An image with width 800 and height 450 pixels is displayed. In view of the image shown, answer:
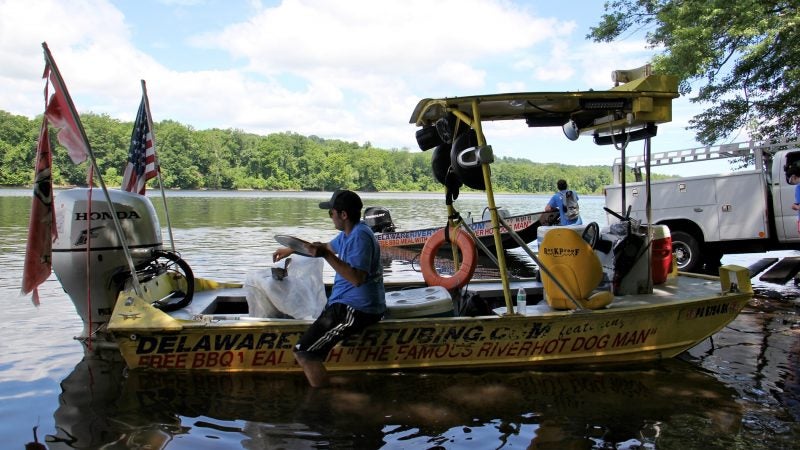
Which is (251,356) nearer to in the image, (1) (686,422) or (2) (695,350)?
(1) (686,422)

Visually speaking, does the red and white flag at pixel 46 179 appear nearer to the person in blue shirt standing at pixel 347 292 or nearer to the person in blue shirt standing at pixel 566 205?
the person in blue shirt standing at pixel 347 292

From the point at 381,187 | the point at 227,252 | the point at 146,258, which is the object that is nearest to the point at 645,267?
the point at 146,258

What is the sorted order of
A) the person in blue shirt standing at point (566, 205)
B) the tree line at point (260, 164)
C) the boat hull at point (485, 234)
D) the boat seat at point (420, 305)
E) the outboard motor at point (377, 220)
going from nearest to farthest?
the boat seat at point (420, 305), the person in blue shirt standing at point (566, 205), the boat hull at point (485, 234), the outboard motor at point (377, 220), the tree line at point (260, 164)

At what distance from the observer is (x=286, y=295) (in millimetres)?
5668

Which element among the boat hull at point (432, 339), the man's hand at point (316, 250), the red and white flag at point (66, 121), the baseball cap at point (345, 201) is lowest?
the boat hull at point (432, 339)

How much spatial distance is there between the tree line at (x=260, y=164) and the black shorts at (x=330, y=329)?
67292 mm

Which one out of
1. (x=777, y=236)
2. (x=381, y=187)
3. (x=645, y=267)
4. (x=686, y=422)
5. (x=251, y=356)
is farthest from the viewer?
(x=381, y=187)

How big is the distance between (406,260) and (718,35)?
352 inches

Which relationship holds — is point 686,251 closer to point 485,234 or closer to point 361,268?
point 485,234

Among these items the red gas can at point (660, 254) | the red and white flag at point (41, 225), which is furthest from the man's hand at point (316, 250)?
the red gas can at point (660, 254)

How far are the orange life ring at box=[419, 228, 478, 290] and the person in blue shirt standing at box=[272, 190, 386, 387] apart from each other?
4.76ft

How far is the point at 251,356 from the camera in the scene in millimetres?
5363

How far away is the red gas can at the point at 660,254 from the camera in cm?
673

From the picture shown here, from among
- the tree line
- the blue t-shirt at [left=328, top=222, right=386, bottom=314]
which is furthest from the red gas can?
the tree line
